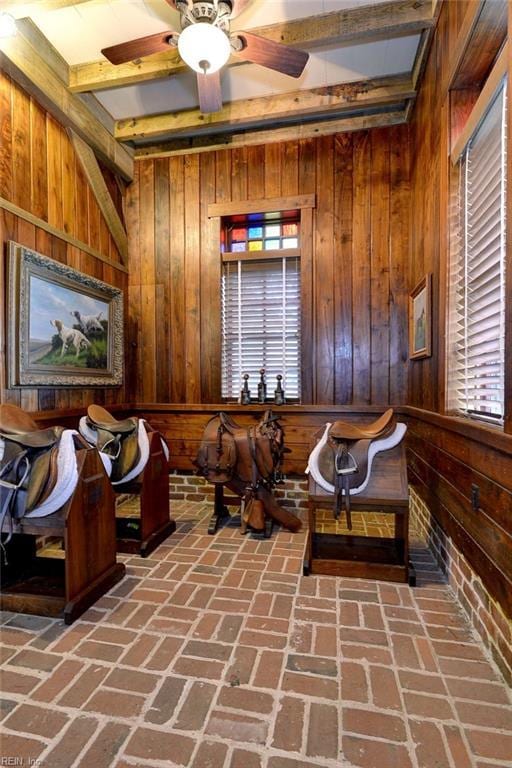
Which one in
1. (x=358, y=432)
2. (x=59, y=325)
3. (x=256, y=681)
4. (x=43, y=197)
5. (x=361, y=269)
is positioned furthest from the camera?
(x=361, y=269)

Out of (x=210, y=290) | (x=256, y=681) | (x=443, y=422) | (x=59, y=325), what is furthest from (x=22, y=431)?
(x=443, y=422)

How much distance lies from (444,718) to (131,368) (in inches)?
141

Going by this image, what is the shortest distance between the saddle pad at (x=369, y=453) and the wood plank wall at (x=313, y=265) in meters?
1.13

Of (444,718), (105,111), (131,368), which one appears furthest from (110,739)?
(105,111)

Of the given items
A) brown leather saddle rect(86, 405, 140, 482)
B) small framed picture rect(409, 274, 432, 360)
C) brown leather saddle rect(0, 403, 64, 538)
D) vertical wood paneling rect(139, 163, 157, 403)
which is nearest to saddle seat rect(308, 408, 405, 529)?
small framed picture rect(409, 274, 432, 360)

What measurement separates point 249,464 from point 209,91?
267 centimetres

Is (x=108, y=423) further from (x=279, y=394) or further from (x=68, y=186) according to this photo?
(x=68, y=186)

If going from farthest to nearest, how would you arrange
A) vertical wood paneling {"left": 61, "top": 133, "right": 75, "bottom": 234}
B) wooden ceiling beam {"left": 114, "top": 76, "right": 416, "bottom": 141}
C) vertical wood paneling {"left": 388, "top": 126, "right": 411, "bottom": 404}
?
vertical wood paneling {"left": 388, "top": 126, "right": 411, "bottom": 404} < wooden ceiling beam {"left": 114, "top": 76, "right": 416, "bottom": 141} < vertical wood paneling {"left": 61, "top": 133, "right": 75, "bottom": 234}

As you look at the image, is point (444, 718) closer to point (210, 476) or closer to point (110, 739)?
point (110, 739)

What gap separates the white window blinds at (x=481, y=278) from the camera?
163 cm

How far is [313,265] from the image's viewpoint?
3486 mm

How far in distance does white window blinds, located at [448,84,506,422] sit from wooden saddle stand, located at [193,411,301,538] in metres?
1.34

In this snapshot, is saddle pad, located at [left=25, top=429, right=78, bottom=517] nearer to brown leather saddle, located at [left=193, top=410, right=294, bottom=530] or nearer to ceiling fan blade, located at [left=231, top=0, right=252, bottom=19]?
brown leather saddle, located at [left=193, top=410, right=294, bottom=530]

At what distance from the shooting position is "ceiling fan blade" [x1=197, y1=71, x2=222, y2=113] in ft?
7.54
